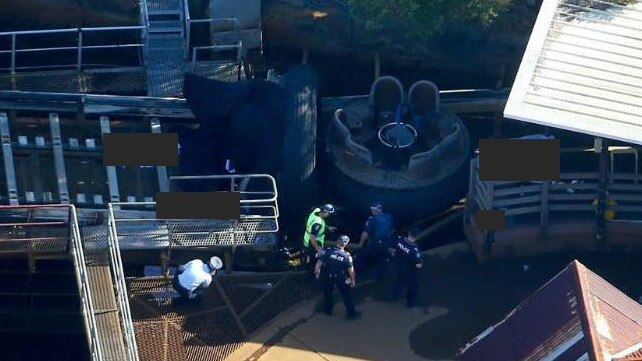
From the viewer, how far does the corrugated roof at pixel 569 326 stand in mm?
13539

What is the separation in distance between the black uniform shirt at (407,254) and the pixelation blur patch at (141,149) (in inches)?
159

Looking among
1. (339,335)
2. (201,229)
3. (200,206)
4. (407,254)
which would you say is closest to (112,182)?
(200,206)

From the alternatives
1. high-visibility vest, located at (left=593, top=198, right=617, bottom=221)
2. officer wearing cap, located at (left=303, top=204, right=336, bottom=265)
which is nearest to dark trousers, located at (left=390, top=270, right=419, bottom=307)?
officer wearing cap, located at (left=303, top=204, right=336, bottom=265)

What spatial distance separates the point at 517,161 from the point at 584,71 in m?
1.76

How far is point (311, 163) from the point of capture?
19.8 metres

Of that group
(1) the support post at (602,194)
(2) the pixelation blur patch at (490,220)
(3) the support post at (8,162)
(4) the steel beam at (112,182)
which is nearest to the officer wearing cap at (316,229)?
(2) the pixelation blur patch at (490,220)

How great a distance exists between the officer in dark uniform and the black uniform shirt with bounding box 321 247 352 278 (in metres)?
0.78

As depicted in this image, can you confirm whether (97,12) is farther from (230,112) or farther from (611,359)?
(611,359)

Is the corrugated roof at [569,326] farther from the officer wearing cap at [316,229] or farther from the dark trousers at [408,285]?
the officer wearing cap at [316,229]

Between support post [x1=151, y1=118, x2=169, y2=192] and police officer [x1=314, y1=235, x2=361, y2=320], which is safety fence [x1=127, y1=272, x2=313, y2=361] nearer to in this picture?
police officer [x1=314, y1=235, x2=361, y2=320]

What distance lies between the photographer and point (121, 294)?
17.1 metres

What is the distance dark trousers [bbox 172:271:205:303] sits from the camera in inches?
712

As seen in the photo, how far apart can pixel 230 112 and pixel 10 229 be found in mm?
4000

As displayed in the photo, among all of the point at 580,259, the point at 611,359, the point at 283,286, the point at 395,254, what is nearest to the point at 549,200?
the point at 580,259
